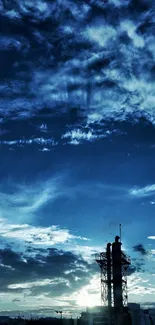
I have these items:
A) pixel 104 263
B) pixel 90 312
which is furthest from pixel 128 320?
pixel 90 312

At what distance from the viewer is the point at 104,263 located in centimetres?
7719

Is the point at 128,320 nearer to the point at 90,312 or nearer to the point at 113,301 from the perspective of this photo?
the point at 113,301

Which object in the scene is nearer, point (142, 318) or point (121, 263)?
point (121, 263)

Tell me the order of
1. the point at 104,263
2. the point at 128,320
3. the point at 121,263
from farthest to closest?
1. the point at 104,263
2. the point at 121,263
3. the point at 128,320

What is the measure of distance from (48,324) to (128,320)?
2807 centimetres

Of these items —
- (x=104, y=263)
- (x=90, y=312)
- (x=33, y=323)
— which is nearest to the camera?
(x=104, y=263)

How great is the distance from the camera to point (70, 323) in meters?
87.7

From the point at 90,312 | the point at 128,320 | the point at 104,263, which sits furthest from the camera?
the point at 90,312

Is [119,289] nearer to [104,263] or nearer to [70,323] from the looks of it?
[104,263]

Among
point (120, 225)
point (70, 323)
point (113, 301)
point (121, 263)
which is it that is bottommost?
point (70, 323)

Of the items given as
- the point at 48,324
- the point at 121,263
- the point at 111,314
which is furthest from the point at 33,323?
the point at 121,263

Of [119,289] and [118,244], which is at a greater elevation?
[118,244]

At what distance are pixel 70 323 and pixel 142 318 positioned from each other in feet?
66.5

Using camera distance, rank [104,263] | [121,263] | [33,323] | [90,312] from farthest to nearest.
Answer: [90,312] < [33,323] < [104,263] < [121,263]
